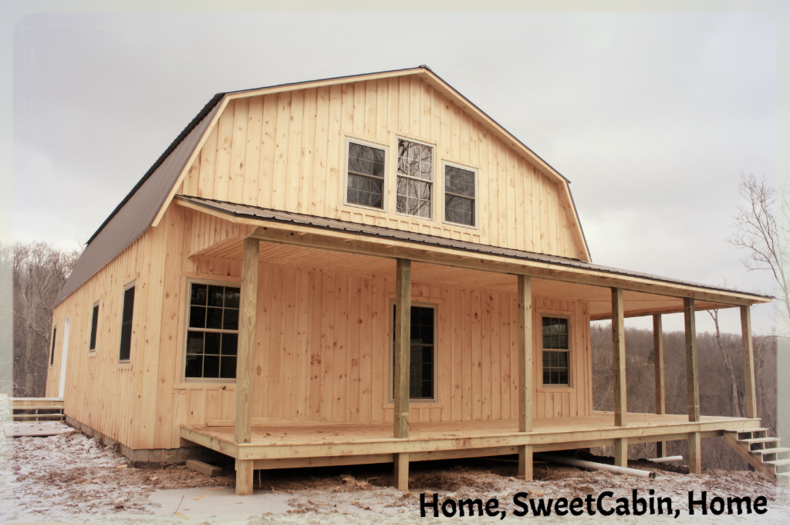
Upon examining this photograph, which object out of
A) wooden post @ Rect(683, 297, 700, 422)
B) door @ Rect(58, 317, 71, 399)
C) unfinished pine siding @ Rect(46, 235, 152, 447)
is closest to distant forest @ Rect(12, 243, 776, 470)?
door @ Rect(58, 317, 71, 399)

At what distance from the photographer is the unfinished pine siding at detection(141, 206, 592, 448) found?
8.68 meters

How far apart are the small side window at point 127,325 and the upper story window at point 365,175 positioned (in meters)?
3.89

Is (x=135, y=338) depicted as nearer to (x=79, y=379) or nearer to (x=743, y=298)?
(x=79, y=379)

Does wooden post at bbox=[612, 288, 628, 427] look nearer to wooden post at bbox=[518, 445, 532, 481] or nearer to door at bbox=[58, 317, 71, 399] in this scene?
wooden post at bbox=[518, 445, 532, 481]

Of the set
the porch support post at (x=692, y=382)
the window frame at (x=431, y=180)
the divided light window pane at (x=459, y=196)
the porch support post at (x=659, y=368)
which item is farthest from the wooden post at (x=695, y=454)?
the window frame at (x=431, y=180)

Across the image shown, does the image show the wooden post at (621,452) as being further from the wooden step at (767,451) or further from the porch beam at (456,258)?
the wooden step at (767,451)

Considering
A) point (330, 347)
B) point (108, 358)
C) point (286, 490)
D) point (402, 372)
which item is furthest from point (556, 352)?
point (108, 358)

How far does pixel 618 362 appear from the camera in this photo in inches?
408

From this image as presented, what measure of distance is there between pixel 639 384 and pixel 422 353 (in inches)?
1310

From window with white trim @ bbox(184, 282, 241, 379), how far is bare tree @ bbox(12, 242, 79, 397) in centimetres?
2581

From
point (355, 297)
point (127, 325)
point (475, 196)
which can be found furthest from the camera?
point (475, 196)

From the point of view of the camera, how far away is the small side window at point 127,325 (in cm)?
936

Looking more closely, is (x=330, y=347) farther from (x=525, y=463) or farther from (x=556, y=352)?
(x=556, y=352)

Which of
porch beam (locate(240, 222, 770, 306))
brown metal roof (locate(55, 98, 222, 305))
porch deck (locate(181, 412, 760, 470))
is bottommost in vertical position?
porch deck (locate(181, 412, 760, 470))
